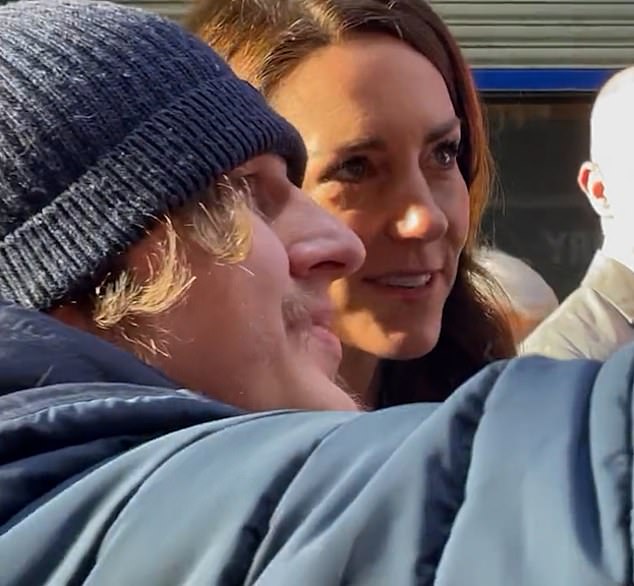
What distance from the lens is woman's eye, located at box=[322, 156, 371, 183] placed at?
5.92ft

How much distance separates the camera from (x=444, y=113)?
1844 mm

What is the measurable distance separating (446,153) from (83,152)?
0.77 metres

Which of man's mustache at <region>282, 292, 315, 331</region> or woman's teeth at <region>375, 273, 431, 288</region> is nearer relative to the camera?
man's mustache at <region>282, 292, 315, 331</region>

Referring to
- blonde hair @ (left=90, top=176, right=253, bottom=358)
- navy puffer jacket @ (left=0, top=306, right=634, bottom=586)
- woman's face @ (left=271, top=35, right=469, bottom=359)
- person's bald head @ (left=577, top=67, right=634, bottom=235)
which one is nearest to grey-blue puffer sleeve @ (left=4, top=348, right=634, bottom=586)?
navy puffer jacket @ (left=0, top=306, right=634, bottom=586)

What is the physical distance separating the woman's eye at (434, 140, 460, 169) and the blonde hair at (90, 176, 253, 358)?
0.68m

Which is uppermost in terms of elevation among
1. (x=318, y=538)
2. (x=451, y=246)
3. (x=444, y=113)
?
(x=318, y=538)

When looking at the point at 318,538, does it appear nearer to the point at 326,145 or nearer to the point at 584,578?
the point at 584,578

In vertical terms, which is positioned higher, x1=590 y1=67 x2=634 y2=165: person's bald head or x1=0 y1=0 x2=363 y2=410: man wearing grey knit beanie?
x1=0 y1=0 x2=363 y2=410: man wearing grey knit beanie

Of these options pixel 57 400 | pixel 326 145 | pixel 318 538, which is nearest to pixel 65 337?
pixel 57 400

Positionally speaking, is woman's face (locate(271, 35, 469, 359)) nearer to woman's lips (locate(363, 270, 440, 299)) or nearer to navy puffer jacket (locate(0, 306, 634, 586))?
woman's lips (locate(363, 270, 440, 299))

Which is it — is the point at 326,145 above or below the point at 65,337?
below

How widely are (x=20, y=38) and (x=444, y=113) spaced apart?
730 millimetres

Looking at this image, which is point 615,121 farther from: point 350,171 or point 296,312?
point 296,312

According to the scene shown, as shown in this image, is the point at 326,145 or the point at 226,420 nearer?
the point at 226,420
